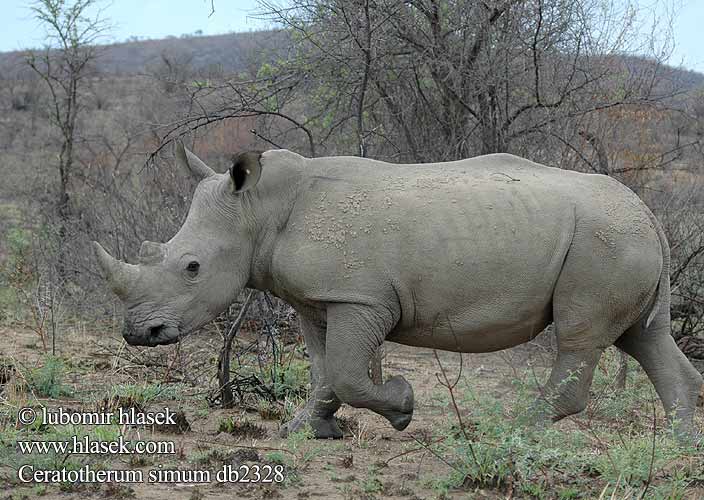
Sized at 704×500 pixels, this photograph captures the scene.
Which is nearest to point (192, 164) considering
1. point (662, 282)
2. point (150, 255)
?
point (150, 255)

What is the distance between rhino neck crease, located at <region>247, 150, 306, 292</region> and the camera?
541cm

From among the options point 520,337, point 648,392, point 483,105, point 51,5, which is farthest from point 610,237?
point 51,5

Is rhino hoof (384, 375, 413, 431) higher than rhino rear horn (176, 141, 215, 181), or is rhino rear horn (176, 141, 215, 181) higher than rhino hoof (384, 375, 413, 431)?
rhino rear horn (176, 141, 215, 181)

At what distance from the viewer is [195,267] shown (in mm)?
5238

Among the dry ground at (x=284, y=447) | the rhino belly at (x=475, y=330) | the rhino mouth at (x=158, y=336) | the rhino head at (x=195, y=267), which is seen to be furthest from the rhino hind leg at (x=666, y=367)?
the rhino mouth at (x=158, y=336)

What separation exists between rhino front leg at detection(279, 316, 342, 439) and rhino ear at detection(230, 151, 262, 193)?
0.93 metres

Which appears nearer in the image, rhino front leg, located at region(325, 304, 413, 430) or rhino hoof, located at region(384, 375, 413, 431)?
rhino front leg, located at region(325, 304, 413, 430)

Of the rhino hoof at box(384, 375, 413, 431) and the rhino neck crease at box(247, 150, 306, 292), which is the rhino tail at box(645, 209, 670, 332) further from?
the rhino neck crease at box(247, 150, 306, 292)

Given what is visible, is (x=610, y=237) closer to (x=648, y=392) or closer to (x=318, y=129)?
(x=648, y=392)

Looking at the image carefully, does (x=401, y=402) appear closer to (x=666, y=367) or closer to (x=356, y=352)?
(x=356, y=352)

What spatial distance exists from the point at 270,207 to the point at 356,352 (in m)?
0.96

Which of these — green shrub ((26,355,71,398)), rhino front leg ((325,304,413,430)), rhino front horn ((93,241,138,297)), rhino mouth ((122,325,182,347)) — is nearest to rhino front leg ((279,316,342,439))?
rhino front leg ((325,304,413,430))

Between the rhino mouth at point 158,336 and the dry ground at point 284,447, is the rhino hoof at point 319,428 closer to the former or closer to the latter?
the dry ground at point 284,447

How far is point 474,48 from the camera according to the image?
30.8 ft
